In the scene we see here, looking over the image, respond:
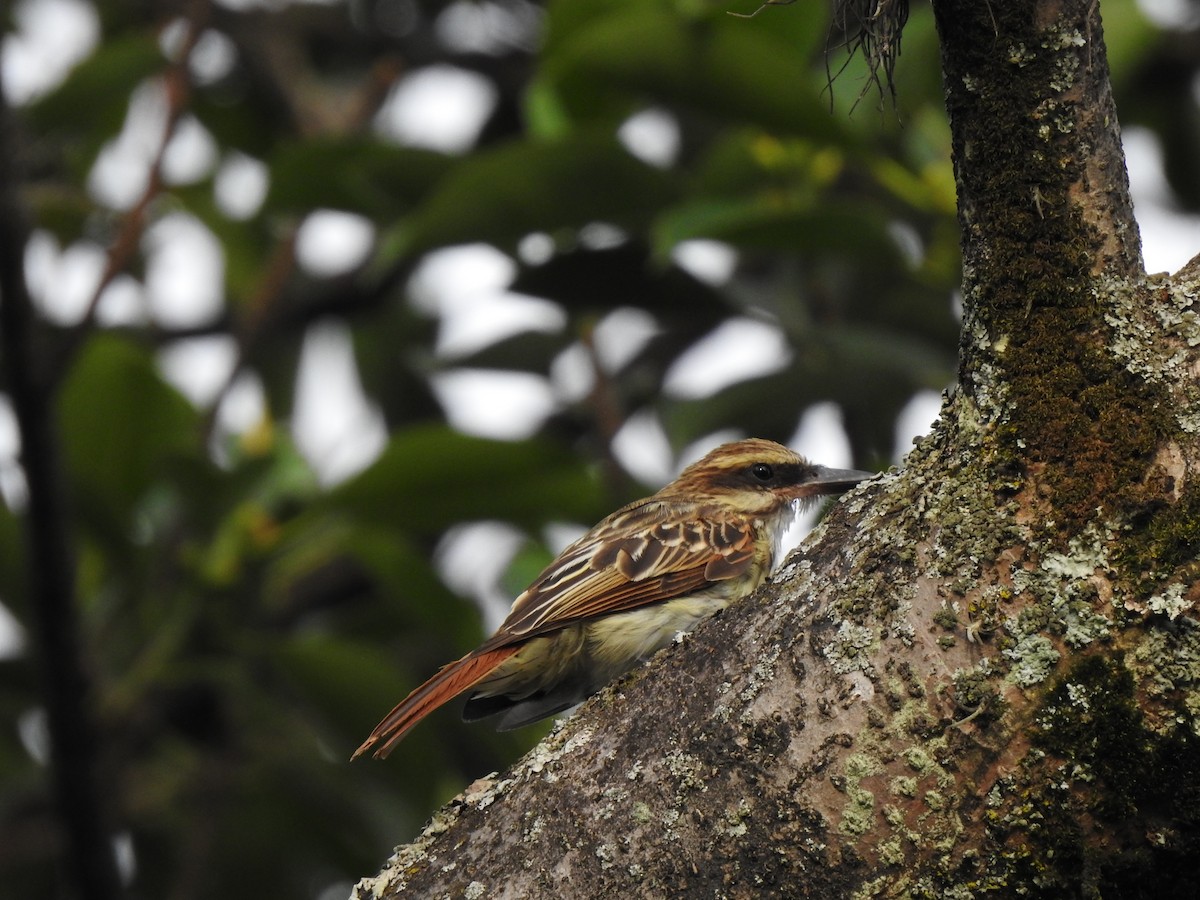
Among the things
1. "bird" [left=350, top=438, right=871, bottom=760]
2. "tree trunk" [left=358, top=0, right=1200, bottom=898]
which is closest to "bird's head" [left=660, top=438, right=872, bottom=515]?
"bird" [left=350, top=438, right=871, bottom=760]

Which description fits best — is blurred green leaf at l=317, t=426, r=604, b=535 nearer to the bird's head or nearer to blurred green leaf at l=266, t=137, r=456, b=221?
the bird's head

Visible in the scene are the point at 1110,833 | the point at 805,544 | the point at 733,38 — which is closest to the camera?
the point at 1110,833

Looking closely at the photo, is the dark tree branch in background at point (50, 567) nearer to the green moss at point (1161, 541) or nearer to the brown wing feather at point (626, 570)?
the brown wing feather at point (626, 570)

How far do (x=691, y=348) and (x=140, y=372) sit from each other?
2.50 metres

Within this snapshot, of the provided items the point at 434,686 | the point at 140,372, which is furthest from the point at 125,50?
the point at 434,686

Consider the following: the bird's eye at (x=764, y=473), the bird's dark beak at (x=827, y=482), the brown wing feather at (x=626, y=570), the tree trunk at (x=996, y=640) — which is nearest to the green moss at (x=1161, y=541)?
the tree trunk at (x=996, y=640)

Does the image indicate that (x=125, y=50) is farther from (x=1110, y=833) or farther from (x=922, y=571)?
(x=1110, y=833)

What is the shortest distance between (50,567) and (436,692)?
153cm

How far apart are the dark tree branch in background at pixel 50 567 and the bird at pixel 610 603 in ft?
3.49

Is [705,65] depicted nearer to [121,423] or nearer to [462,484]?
[462,484]

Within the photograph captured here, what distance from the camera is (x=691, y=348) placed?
6738mm

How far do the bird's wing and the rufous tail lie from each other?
4.7 inches

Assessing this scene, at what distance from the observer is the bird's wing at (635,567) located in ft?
13.2

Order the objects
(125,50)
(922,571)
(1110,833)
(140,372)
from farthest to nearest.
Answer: (125,50) → (140,372) → (922,571) → (1110,833)
